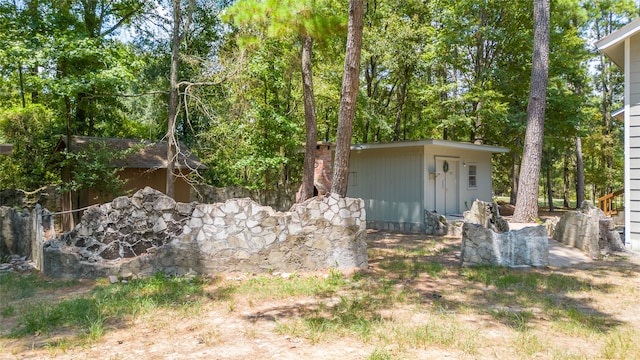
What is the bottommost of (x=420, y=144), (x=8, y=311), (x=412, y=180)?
(x=8, y=311)

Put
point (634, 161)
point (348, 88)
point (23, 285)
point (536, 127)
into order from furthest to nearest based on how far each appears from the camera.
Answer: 1. point (536, 127)
2. point (634, 161)
3. point (348, 88)
4. point (23, 285)

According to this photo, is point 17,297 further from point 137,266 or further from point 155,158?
point 155,158

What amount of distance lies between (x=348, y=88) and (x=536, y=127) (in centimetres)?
548

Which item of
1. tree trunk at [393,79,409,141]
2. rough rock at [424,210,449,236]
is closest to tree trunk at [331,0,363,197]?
rough rock at [424,210,449,236]

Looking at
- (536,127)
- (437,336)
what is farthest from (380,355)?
(536,127)

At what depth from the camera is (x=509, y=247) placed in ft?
25.0

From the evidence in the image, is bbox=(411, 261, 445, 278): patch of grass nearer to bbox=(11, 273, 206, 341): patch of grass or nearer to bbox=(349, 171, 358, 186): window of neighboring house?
bbox=(11, 273, 206, 341): patch of grass

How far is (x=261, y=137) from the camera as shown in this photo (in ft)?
45.8

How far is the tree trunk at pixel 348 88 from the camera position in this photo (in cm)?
816

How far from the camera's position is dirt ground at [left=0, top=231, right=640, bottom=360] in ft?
12.4

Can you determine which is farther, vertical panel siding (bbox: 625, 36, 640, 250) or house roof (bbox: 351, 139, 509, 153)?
house roof (bbox: 351, 139, 509, 153)

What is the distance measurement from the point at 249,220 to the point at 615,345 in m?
5.00

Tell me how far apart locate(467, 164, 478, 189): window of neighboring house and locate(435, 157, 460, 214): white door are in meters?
1.00

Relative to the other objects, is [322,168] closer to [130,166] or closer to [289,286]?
[130,166]
